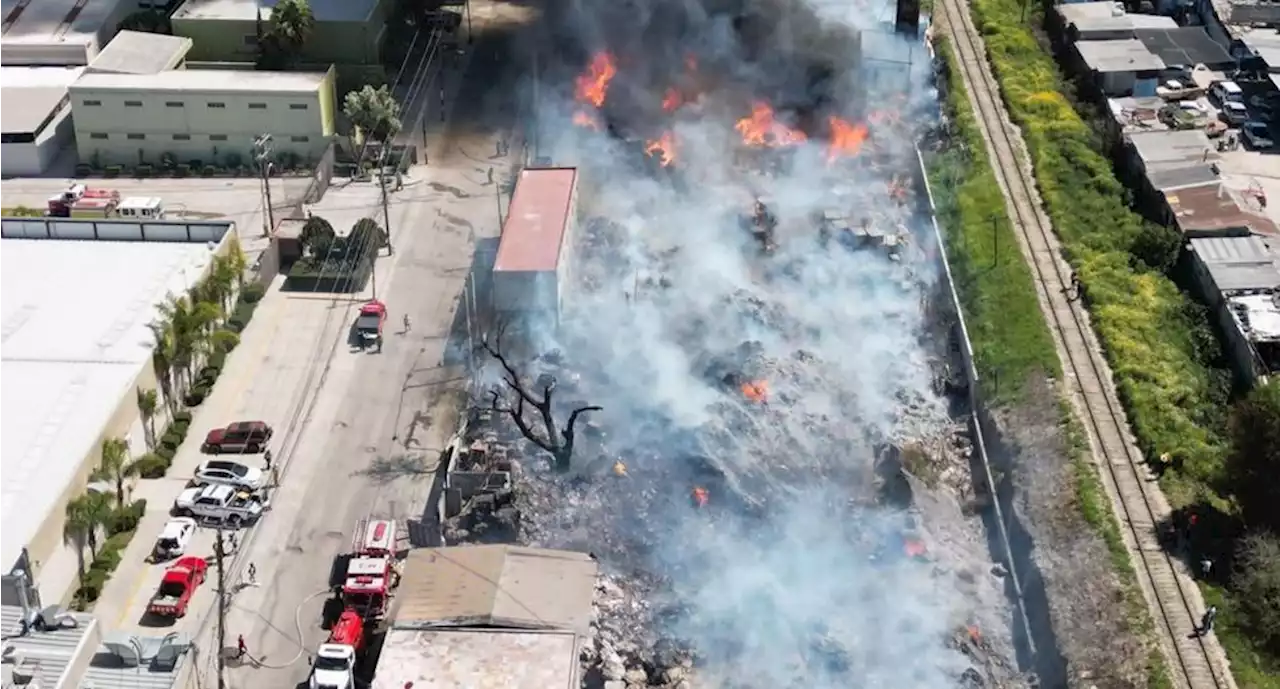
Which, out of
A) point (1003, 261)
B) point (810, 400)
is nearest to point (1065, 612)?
point (810, 400)

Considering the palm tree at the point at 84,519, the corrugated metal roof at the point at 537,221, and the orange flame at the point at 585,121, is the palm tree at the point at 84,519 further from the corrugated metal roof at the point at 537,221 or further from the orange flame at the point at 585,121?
the orange flame at the point at 585,121

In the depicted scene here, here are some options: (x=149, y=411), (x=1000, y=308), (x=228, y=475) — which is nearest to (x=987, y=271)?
(x=1000, y=308)

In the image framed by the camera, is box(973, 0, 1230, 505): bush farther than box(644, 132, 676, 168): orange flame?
No

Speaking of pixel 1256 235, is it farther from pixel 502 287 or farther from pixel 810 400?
pixel 502 287

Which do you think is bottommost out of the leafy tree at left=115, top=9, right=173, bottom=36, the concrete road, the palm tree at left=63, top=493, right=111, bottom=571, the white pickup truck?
the concrete road

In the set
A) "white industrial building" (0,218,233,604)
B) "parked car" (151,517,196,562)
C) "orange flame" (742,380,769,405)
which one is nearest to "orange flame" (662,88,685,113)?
"white industrial building" (0,218,233,604)

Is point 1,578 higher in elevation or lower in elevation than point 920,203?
higher

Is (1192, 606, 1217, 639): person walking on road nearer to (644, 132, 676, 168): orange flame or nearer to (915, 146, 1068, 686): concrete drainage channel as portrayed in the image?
(915, 146, 1068, 686): concrete drainage channel

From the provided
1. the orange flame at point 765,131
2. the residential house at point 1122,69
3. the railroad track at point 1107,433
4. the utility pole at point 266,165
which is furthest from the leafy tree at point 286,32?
the residential house at point 1122,69
